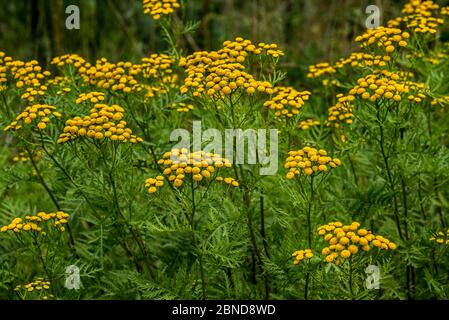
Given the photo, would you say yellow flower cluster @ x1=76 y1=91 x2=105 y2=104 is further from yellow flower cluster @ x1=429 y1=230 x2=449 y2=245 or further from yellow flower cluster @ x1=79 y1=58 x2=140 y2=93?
yellow flower cluster @ x1=429 y1=230 x2=449 y2=245

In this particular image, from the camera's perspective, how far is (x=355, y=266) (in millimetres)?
3412

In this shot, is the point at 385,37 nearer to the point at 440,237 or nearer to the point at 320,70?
the point at 320,70

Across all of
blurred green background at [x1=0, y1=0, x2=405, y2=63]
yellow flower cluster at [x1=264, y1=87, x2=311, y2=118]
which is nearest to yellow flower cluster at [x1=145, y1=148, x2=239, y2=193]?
yellow flower cluster at [x1=264, y1=87, x2=311, y2=118]

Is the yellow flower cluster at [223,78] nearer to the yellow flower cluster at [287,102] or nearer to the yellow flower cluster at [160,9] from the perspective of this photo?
the yellow flower cluster at [287,102]

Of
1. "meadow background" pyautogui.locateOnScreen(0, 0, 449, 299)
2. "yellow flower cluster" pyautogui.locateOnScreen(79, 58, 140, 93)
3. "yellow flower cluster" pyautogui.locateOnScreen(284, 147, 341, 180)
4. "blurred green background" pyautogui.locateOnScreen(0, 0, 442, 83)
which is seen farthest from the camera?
"blurred green background" pyautogui.locateOnScreen(0, 0, 442, 83)

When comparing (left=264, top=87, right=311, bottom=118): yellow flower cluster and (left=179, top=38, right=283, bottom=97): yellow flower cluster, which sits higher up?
(left=179, top=38, right=283, bottom=97): yellow flower cluster

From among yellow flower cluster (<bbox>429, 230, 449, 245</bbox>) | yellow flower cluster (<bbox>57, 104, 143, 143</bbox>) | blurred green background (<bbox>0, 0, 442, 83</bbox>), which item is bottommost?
yellow flower cluster (<bbox>429, 230, 449, 245</bbox>)

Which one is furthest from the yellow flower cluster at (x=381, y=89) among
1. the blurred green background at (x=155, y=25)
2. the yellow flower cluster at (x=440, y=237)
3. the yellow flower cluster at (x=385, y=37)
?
the blurred green background at (x=155, y=25)

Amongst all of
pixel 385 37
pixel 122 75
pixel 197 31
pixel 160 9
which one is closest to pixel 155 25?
pixel 197 31

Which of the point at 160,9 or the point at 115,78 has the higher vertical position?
the point at 160,9

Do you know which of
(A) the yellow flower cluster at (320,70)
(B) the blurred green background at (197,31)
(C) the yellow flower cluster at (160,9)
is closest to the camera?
(C) the yellow flower cluster at (160,9)

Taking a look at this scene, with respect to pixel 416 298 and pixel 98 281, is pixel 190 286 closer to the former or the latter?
pixel 98 281

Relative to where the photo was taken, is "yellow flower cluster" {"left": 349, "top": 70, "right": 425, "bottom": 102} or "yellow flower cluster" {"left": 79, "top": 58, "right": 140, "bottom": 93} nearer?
"yellow flower cluster" {"left": 349, "top": 70, "right": 425, "bottom": 102}

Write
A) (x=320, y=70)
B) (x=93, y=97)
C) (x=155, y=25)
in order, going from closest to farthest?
(x=93, y=97), (x=320, y=70), (x=155, y=25)
